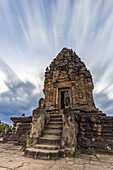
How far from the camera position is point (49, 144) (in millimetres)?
4105

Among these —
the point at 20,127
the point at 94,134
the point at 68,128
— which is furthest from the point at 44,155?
the point at 20,127

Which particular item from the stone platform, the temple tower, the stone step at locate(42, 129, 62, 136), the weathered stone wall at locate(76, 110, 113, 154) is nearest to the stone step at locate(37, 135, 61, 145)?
the stone step at locate(42, 129, 62, 136)

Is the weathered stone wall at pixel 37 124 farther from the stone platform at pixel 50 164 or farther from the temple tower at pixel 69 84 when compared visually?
the temple tower at pixel 69 84

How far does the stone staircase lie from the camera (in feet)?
10.4

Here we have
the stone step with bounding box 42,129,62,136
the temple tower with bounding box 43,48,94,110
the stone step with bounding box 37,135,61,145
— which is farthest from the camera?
the temple tower with bounding box 43,48,94,110

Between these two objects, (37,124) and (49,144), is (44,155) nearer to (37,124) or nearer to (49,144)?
(49,144)

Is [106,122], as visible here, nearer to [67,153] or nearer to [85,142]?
[85,142]

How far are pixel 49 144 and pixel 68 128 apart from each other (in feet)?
3.51

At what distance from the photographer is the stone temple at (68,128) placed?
3.74 meters

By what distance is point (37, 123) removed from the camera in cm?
482

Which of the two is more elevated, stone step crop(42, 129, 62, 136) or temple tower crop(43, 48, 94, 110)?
temple tower crop(43, 48, 94, 110)

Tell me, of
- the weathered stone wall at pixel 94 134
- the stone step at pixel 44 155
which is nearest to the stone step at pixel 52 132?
the weathered stone wall at pixel 94 134

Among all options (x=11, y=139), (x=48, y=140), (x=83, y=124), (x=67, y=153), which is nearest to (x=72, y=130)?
(x=67, y=153)

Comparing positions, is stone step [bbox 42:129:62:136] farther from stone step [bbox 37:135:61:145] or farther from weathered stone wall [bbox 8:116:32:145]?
weathered stone wall [bbox 8:116:32:145]
